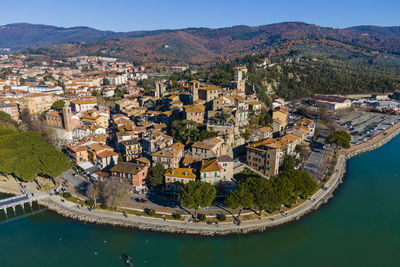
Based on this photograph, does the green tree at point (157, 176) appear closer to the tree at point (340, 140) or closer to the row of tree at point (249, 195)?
the row of tree at point (249, 195)

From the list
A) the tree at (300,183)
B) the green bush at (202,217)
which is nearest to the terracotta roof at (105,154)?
the green bush at (202,217)

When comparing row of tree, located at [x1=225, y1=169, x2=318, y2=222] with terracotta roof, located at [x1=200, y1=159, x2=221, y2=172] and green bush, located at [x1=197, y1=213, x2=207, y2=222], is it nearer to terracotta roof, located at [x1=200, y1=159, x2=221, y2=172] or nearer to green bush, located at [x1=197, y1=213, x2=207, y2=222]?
green bush, located at [x1=197, y1=213, x2=207, y2=222]

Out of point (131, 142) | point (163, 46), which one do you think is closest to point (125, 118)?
point (131, 142)

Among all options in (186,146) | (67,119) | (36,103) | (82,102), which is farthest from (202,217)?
(36,103)

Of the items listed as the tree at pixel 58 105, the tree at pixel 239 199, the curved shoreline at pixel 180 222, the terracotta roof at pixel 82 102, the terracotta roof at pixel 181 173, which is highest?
the terracotta roof at pixel 82 102

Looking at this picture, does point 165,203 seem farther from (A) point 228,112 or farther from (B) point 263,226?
(A) point 228,112

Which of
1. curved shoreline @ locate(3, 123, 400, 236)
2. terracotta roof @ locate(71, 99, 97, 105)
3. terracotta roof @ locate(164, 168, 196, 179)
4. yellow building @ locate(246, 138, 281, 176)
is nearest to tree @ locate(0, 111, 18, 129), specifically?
terracotta roof @ locate(71, 99, 97, 105)
